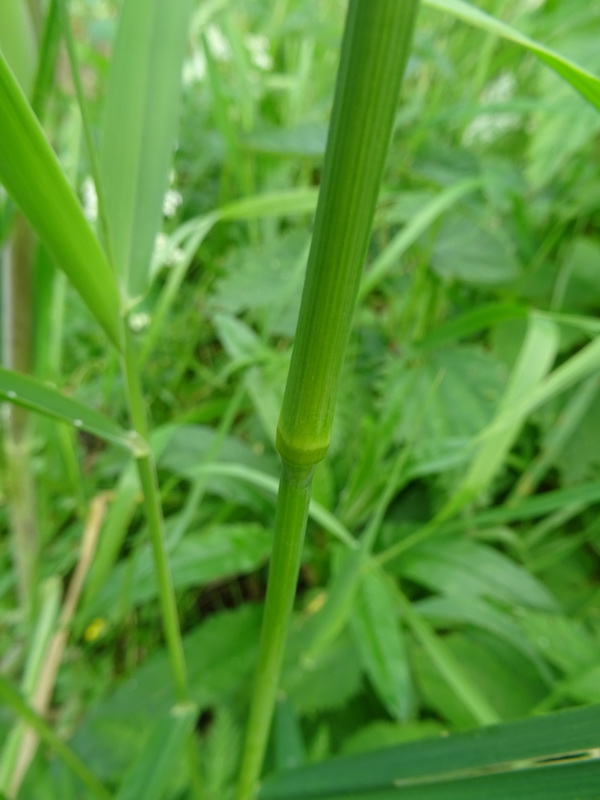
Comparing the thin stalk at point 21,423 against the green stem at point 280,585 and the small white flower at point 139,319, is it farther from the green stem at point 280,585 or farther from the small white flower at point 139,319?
the green stem at point 280,585

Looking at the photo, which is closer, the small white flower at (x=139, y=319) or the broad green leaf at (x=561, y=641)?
the broad green leaf at (x=561, y=641)

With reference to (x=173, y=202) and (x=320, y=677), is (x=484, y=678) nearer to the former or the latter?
(x=320, y=677)

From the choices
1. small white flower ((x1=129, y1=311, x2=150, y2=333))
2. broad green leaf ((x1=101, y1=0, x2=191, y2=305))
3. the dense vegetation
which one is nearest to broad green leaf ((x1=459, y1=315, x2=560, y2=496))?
the dense vegetation

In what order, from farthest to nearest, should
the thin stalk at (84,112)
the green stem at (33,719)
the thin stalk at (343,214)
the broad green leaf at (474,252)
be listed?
the broad green leaf at (474,252) → the green stem at (33,719) → the thin stalk at (84,112) → the thin stalk at (343,214)

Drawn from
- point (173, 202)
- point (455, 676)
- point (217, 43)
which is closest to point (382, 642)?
point (455, 676)

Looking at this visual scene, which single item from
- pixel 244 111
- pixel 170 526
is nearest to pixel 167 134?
pixel 170 526

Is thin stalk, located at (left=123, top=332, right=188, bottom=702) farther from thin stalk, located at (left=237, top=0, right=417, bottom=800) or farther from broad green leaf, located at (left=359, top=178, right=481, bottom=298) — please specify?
broad green leaf, located at (left=359, top=178, right=481, bottom=298)

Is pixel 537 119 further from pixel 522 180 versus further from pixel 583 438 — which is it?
pixel 583 438

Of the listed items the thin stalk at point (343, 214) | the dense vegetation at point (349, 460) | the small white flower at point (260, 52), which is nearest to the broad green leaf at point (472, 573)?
the dense vegetation at point (349, 460)
